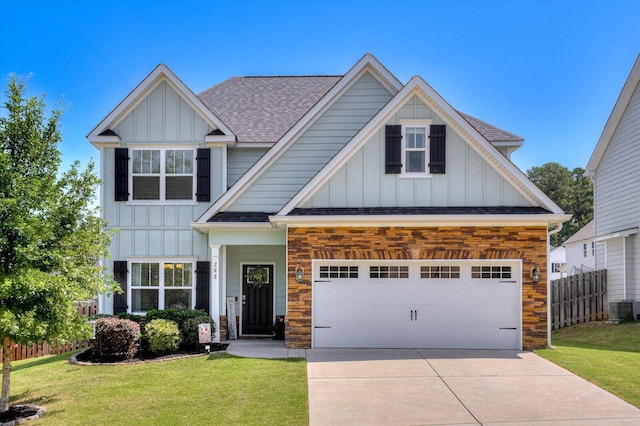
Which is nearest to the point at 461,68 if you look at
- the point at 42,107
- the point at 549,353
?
the point at 549,353

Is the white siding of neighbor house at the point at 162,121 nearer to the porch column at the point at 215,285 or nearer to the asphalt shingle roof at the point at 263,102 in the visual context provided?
the asphalt shingle roof at the point at 263,102

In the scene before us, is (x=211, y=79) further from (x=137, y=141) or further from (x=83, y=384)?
(x=83, y=384)

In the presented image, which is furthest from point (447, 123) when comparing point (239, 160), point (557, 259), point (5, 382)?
point (557, 259)

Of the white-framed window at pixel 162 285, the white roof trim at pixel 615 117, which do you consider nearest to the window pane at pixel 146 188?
the white-framed window at pixel 162 285

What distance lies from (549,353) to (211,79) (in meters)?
15.2

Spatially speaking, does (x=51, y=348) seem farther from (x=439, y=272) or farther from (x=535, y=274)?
(x=535, y=274)

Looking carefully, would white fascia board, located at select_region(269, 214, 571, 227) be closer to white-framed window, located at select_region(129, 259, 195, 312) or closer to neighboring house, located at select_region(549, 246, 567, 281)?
white-framed window, located at select_region(129, 259, 195, 312)

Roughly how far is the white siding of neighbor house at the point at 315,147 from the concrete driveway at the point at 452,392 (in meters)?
5.09

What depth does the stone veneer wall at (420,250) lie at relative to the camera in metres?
13.4

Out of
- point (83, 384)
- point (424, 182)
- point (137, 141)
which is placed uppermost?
point (137, 141)

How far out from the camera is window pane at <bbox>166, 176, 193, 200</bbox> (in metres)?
16.4

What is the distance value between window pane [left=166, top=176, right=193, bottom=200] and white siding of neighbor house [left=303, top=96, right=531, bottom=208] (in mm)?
4401

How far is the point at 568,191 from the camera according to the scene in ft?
213

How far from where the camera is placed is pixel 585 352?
44.1 ft
